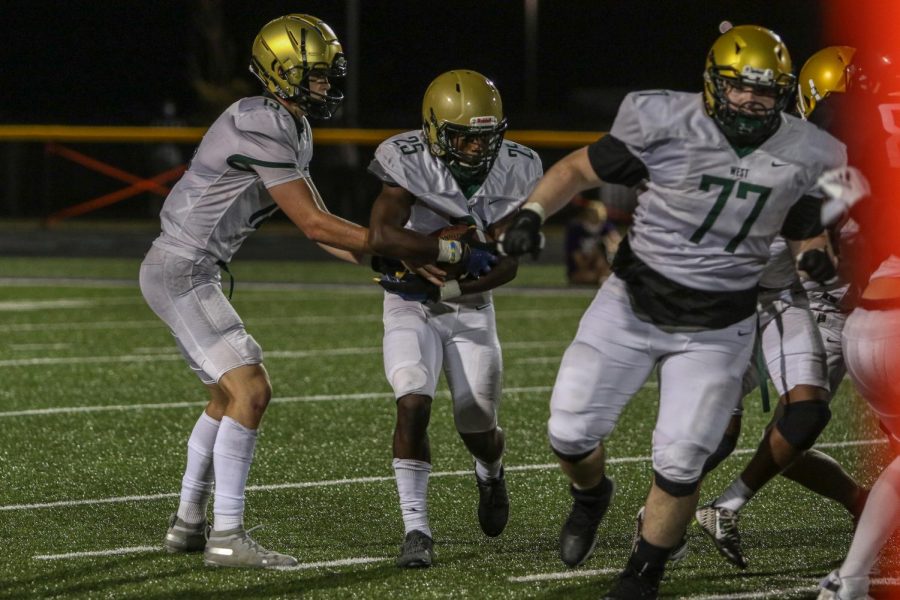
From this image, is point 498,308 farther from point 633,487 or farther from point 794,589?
point 794,589

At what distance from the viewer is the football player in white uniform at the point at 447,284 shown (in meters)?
4.93

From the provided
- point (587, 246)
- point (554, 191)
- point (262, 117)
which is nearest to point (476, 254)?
point (554, 191)

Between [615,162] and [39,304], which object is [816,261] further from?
[39,304]

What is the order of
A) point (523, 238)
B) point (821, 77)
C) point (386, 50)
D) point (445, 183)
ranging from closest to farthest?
1. point (523, 238)
2. point (445, 183)
3. point (821, 77)
4. point (386, 50)

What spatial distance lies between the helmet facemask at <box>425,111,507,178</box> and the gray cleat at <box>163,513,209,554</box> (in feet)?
4.82

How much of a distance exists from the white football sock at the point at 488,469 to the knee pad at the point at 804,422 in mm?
999

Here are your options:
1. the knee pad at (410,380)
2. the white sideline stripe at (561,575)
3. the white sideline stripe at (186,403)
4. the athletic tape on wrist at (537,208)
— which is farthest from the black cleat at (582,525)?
the white sideline stripe at (186,403)

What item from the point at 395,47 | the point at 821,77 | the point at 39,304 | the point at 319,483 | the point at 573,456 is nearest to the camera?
the point at 573,456

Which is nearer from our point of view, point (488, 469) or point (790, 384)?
point (790, 384)

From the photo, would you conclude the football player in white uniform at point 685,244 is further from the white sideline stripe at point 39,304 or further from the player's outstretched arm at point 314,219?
the white sideline stripe at point 39,304

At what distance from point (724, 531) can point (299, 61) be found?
6.68ft

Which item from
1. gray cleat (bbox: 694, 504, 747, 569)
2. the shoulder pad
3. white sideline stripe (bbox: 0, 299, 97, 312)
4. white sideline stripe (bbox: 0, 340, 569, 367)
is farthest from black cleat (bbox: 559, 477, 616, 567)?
white sideline stripe (bbox: 0, 299, 97, 312)

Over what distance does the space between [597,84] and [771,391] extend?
3958cm

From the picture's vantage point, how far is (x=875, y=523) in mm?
4203
